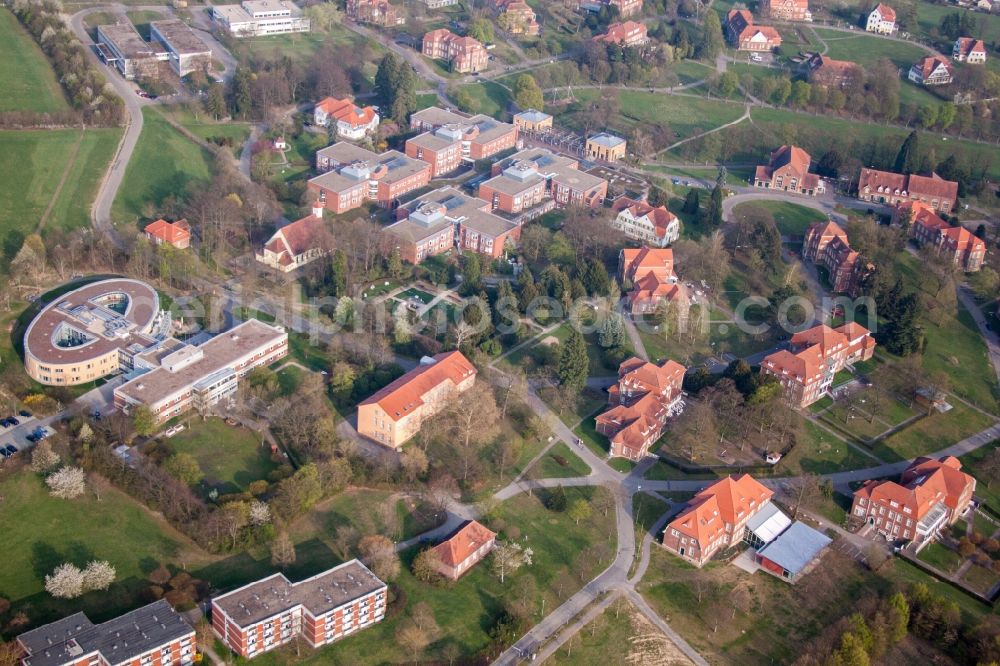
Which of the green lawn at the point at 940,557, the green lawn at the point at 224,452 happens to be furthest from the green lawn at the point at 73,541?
the green lawn at the point at 940,557

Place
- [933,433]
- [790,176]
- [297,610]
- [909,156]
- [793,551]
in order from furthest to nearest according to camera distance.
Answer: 1. [909,156]
2. [790,176]
3. [933,433]
4. [793,551]
5. [297,610]

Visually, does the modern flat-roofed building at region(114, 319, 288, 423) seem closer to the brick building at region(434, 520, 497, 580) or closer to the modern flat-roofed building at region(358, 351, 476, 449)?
the modern flat-roofed building at region(358, 351, 476, 449)

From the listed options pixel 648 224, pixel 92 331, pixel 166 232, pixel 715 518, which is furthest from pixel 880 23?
pixel 92 331

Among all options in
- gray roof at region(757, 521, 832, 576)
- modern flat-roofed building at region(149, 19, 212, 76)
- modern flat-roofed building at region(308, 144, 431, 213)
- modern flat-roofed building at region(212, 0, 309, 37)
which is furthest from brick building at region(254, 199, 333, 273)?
modern flat-roofed building at region(212, 0, 309, 37)

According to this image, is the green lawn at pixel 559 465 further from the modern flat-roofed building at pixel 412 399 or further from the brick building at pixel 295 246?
the brick building at pixel 295 246

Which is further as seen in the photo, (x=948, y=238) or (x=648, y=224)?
(x=948, y=238)

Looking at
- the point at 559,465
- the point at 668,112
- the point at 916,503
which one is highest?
the point at 916,503

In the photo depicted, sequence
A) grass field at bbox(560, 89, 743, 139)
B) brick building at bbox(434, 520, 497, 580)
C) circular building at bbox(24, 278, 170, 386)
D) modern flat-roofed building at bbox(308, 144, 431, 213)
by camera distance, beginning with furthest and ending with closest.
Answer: grass field at bbox(560, 89, 743, 139) < modern flat-roofed building at bbox(308, 144, 431, 213) < circular building at bbox(24, 278, 170, 386) < brick building at bbox(434, 520, 497, 580)

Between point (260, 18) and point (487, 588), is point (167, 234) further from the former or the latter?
point (260, 18)
